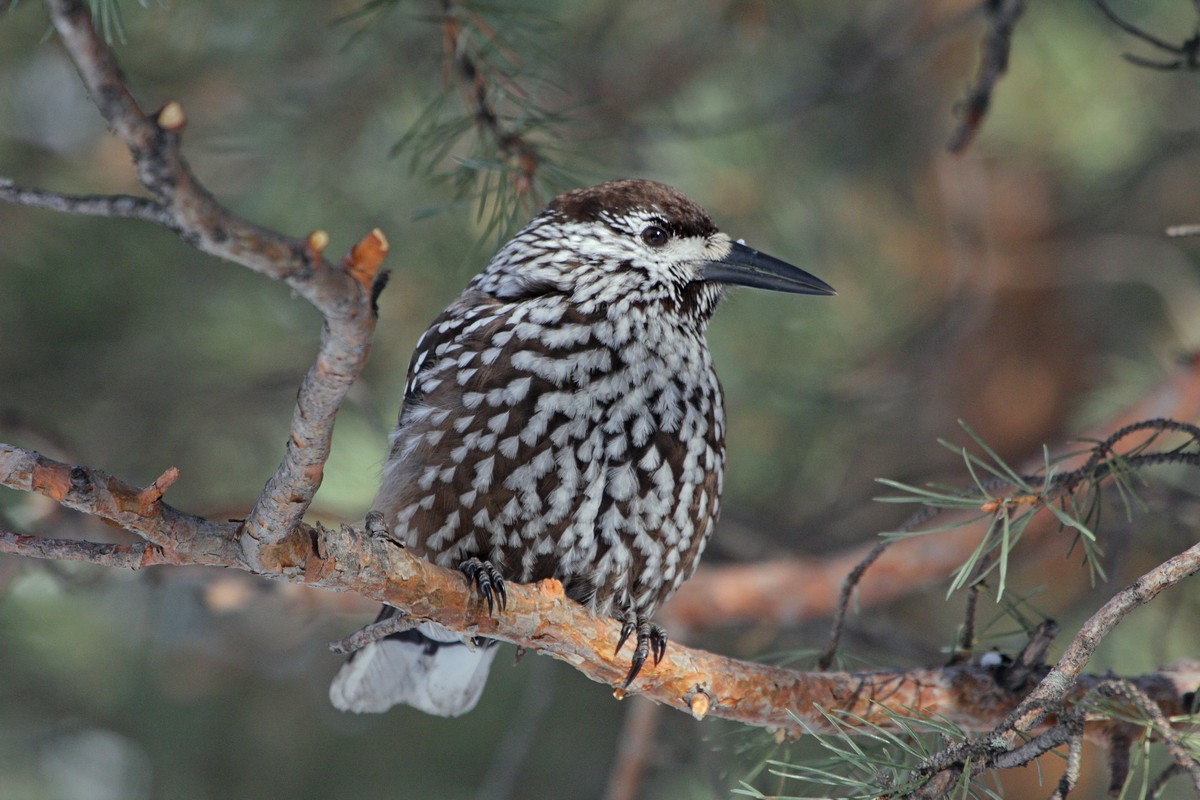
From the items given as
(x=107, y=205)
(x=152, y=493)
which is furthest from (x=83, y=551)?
(x=107, y=205)

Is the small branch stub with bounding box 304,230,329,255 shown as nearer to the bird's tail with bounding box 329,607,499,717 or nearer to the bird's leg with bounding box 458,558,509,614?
the bird's leg with bounding box 458,558,509,614

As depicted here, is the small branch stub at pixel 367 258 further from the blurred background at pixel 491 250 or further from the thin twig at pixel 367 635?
the blurred background at pixel 491 250

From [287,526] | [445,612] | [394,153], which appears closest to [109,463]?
[394,153]

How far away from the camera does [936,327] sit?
182 inches

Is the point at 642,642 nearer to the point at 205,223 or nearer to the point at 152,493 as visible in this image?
the point at 152,493

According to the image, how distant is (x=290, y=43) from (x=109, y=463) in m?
1.56

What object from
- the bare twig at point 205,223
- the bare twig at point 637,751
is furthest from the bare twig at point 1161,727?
the bare twig at point 637,751

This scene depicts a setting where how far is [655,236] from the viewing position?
103 inches

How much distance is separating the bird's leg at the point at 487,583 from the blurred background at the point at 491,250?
1.28 metres

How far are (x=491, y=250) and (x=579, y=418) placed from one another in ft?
4.22

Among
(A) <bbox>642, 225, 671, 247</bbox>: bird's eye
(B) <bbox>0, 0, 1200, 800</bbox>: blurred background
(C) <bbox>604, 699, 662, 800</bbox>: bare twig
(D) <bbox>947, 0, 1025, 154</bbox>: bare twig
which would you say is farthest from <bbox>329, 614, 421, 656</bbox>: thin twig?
(D) <bbox>947, 0, 1025, 154</bbox>: bare twig

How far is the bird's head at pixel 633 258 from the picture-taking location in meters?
2.55

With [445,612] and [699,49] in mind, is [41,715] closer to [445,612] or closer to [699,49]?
[445,612]

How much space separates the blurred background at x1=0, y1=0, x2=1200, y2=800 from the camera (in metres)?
3.68
